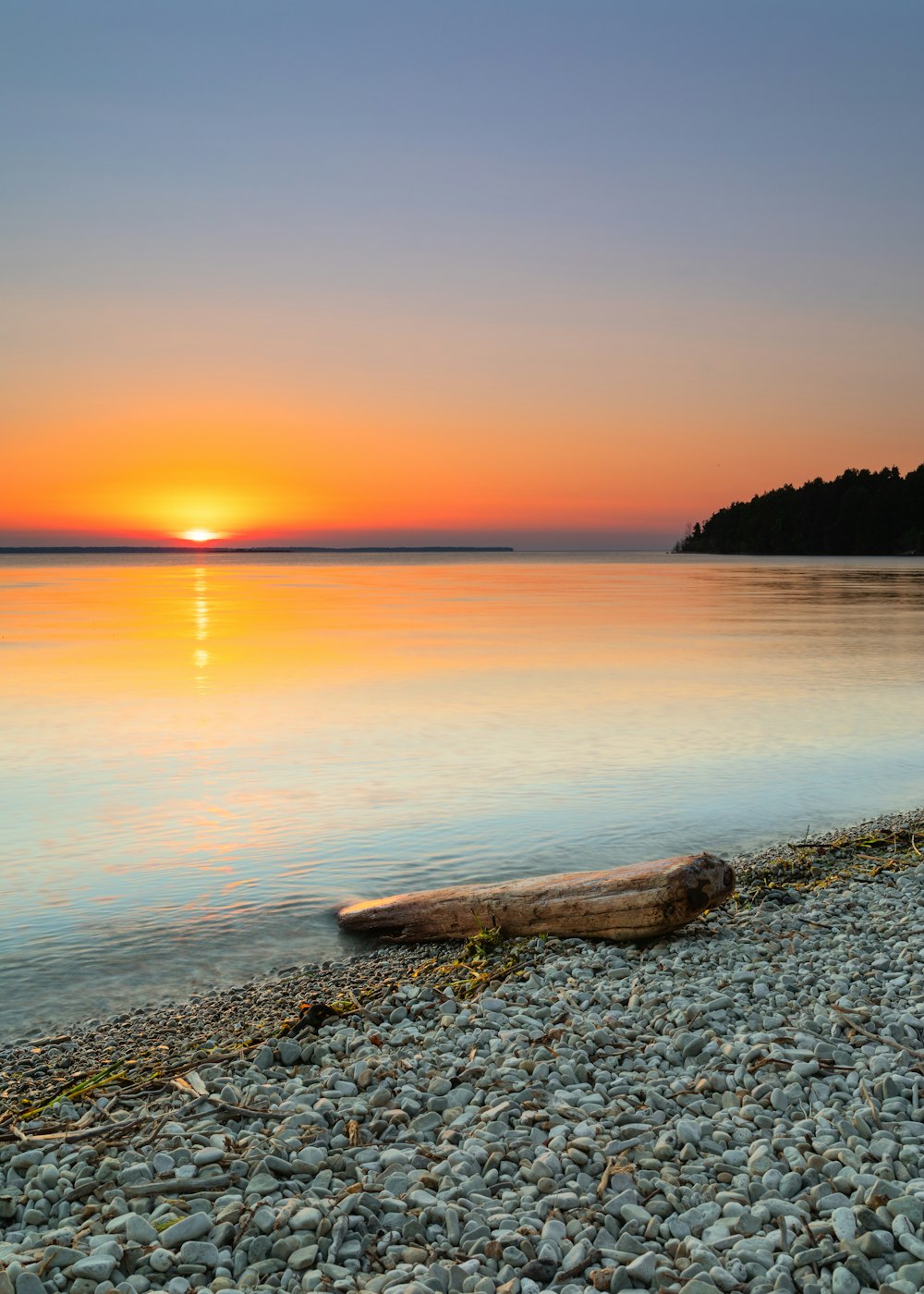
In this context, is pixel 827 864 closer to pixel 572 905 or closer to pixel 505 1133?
pixel 572 905

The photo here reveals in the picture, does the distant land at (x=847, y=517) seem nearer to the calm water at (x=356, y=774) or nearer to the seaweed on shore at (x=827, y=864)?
the calm water at (x=356, y=774)

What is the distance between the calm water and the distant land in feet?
442

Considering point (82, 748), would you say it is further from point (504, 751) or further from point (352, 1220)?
point (352, 1220)

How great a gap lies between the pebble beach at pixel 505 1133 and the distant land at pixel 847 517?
159 metres

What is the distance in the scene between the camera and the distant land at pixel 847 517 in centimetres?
15150

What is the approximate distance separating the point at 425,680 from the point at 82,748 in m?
8.43

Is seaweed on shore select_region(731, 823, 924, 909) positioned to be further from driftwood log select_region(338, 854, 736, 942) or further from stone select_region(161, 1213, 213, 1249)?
stone select_region(161, 1213, 213, 1249)

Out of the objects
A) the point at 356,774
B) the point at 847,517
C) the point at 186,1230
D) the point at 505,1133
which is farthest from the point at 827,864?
the point at 847,517

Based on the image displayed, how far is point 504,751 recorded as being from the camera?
14039mm

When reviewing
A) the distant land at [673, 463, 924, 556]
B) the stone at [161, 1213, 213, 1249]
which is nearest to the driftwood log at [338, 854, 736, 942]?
the stone at [161, 1213, 213, 1249]

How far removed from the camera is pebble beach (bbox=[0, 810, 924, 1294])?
3281 millimetres

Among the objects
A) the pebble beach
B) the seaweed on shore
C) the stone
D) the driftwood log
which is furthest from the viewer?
the seaweed on shore

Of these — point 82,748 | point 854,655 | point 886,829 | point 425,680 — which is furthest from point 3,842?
point 854,655

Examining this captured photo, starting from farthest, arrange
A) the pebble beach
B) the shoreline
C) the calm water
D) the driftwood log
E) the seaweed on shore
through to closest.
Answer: the calm water
the seaweed on shore
the driftwood log
the shoreline
the pebble beach
